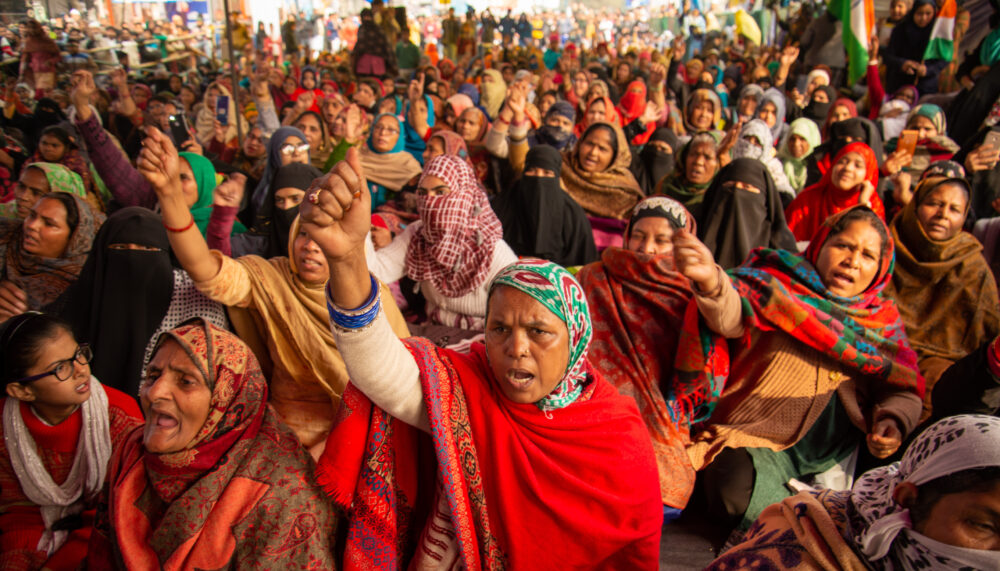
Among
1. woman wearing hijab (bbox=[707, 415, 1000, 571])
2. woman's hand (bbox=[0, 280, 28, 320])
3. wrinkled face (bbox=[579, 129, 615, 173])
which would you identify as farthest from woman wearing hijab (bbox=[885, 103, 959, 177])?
woman's hand (bbox=[0, 280, 28, 320])

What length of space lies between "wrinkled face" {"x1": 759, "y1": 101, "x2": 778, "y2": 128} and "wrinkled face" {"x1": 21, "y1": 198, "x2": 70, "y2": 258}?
6708 millimetres

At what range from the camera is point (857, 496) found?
1.40 meters

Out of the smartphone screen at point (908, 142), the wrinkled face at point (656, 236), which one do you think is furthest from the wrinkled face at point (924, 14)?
the wrinkled face at point (656, 236)

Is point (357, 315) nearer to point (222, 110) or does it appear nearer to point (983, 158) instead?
point (983, 158)

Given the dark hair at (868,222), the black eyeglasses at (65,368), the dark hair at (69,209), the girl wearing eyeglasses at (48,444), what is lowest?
the girl wearing eyeglasses at (48,444)

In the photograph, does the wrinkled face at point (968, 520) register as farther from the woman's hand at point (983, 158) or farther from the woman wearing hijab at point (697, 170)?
the woman's hand at point (983, 158)

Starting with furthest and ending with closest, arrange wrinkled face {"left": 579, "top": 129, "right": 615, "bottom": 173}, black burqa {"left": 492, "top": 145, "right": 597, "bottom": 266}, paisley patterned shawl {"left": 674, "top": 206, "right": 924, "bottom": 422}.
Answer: wrinkled face {"left": 579, "top": 129, "right": 615, "bottom": 173}
black burqa {"left": 492, "top": 145, "right": 597, "bottom": 266}
paisley patterned shawl {"left": 674, "top": 206, "right": 924, "bottom": 422}

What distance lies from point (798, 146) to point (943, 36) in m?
4.35

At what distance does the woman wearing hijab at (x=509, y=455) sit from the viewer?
1477 millimetres

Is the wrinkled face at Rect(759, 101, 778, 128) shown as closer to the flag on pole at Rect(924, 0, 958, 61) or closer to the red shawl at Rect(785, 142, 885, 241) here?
the red shawl at Rect(785, 142, 885, 241)

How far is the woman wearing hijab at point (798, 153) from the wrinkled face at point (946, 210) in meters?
2.57

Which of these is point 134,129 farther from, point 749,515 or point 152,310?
point 749,515

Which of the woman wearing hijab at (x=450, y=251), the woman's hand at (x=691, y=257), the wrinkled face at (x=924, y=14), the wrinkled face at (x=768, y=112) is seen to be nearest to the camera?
the woman's hand at (x=691, y=257)

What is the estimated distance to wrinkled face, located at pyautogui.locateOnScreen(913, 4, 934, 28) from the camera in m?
7.86
